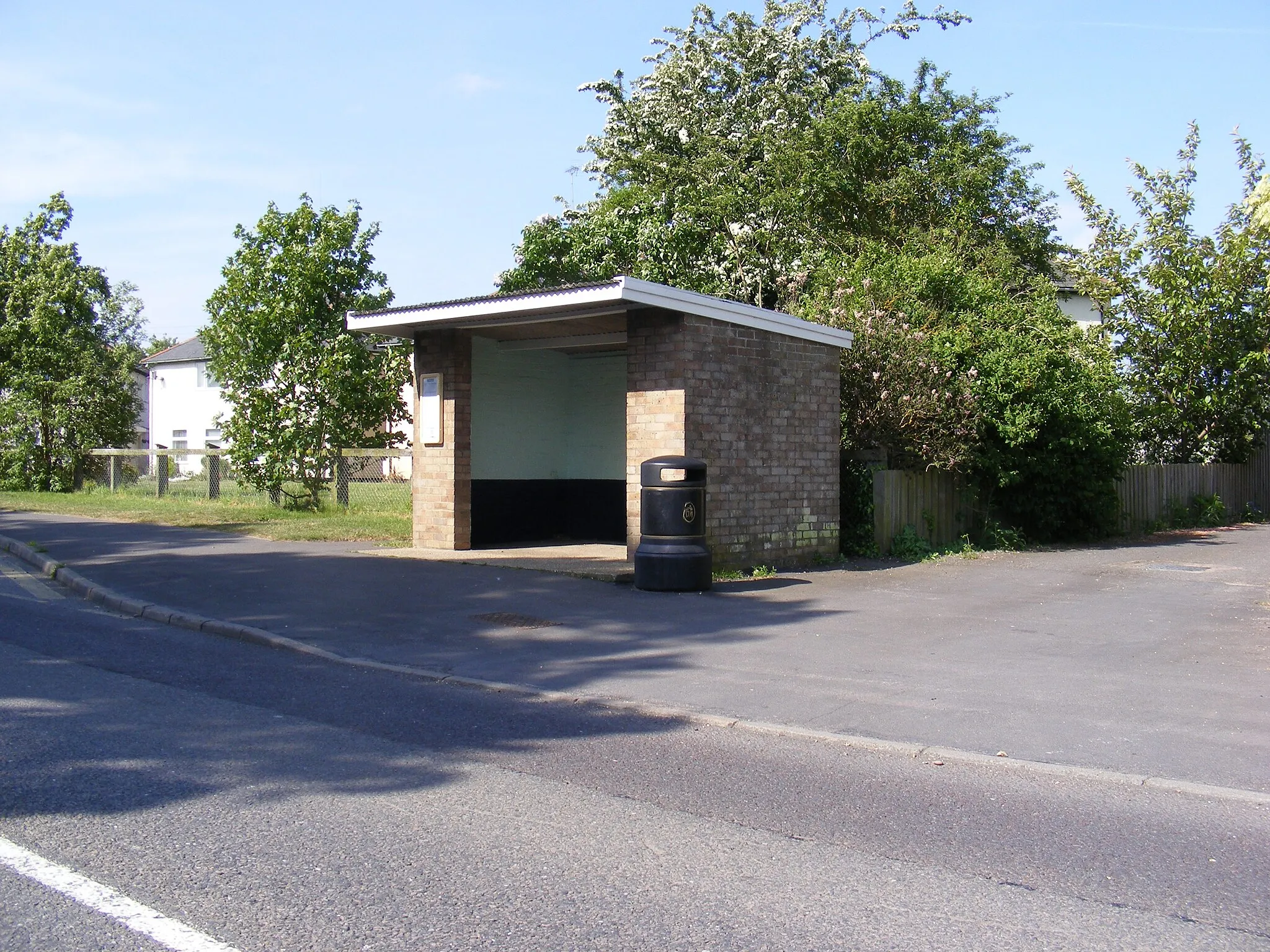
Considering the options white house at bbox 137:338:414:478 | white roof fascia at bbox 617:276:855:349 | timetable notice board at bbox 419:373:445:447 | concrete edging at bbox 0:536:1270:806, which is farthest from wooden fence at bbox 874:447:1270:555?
white house at bbox 137:338:414:478

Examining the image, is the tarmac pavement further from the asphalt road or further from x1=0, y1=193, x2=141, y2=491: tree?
x1=0, y1=193, x2=141, y2=491: tree

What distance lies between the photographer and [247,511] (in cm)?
2231

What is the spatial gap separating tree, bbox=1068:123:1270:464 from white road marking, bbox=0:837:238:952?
2601cm

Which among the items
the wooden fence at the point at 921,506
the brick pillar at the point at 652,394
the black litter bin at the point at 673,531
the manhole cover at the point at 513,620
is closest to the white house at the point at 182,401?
the wooden fence at the point at 921,506

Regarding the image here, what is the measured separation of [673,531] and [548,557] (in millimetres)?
3288

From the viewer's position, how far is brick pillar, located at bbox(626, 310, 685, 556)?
13023mm

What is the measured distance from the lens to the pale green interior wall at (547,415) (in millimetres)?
16672

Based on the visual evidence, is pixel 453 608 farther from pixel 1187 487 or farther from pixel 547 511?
pixel 1187 487

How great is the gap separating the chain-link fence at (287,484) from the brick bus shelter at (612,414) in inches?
155

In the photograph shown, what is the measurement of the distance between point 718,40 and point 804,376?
19.3 m

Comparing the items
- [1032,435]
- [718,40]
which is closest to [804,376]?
[1032,435]

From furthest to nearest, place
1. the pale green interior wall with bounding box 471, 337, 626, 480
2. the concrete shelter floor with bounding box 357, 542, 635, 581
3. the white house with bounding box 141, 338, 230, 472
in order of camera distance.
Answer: the white house with bounding box 141, 338, 230, 472
the pale green interior wall with bounding box 471, 337, 626, 480
the concrete shelter floor with bounding box 357, 542, 635, 581

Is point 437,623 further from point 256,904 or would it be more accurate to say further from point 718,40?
point 718,40

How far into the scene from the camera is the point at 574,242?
27.0 metres
